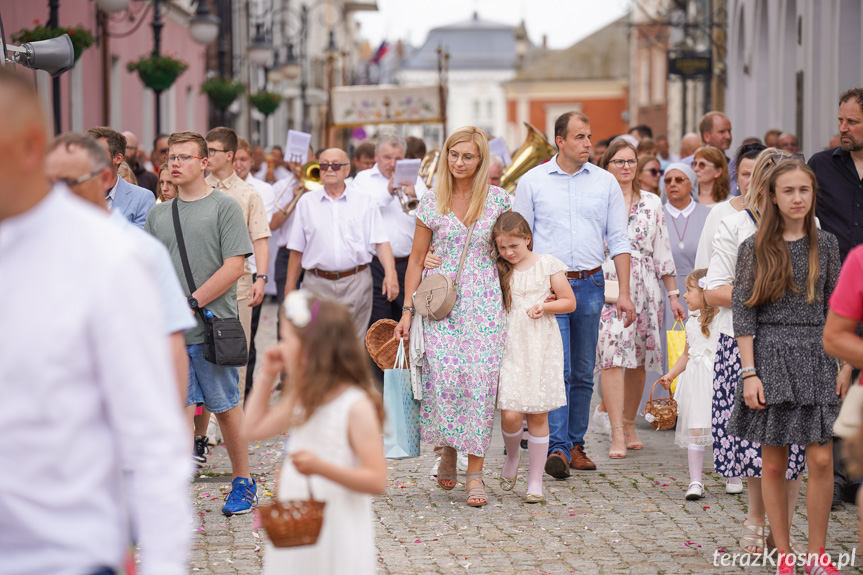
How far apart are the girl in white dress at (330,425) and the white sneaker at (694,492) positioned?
12.3 ft

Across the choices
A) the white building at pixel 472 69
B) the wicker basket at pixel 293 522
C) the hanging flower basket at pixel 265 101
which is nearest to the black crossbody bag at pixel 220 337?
the wicker basket at pixel 293 522

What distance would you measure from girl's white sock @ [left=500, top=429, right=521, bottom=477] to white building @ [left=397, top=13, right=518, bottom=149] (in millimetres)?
103154

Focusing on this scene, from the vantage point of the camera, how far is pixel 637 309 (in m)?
8.86

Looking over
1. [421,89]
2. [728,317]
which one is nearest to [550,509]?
[728,317]

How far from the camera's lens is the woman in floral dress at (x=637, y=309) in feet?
28.0

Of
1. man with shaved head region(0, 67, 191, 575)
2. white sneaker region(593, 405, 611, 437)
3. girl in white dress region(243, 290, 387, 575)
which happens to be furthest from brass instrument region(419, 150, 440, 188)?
man with shaved head region(0, 67, 191, 575)

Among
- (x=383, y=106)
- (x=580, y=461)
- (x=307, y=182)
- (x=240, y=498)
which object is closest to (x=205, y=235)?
(x=240, y=498)

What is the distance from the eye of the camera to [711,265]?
581 centimetres

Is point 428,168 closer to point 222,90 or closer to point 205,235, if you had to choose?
point 205,235

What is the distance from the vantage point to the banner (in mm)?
19328

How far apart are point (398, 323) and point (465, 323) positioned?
1.58ft

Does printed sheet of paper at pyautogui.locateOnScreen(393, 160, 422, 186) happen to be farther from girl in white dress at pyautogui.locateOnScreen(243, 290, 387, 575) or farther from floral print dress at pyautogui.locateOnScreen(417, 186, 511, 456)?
girl in white dress at pyautogui.locateOnScreen(243, 290, 387, 575)

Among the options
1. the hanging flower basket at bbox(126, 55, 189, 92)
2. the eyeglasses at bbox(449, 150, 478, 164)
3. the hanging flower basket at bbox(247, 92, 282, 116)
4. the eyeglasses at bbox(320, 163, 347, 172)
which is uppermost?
the hanging flower basket at bbox(247, 92, 282, 116)

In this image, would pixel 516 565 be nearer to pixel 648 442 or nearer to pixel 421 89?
pixel 648 442
